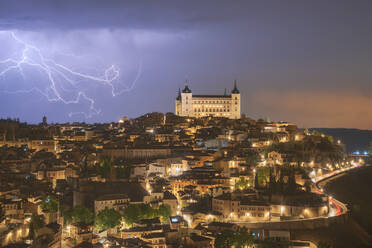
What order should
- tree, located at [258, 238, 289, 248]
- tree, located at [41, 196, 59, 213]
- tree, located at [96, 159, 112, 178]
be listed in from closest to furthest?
tree, located at [258, 238, 289, 248] → tree, located at [41, 196, 59, 213] → tree, located at [96, 159, 112, 178]

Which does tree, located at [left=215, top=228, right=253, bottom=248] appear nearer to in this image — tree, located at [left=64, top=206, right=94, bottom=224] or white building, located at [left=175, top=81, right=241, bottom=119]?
tree, located at [left=64, top=206, right=94, bottom=224]

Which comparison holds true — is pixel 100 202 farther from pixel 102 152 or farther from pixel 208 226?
pixel 102 152

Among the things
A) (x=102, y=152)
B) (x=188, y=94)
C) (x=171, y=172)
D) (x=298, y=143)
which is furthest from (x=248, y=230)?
(x=188, y=94)

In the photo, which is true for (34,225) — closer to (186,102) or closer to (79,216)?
(79,216)

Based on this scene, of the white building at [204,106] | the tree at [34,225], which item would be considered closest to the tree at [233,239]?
the tree at [34,225]

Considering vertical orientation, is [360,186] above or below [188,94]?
below

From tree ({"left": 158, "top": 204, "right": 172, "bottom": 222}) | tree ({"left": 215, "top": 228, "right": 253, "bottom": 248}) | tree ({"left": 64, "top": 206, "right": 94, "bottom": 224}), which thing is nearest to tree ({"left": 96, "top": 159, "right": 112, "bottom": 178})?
tree ({"left": 64, "top": 206, "right": 94, "bottom": 224})
